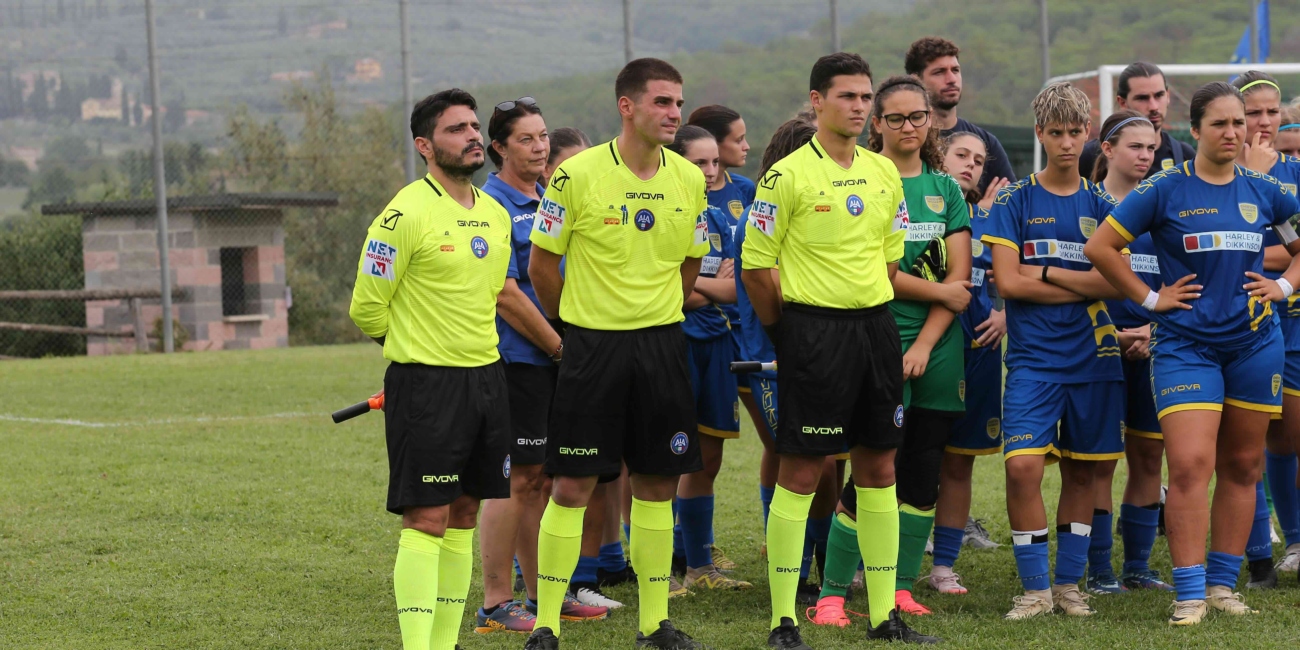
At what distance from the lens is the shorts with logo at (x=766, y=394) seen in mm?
5488

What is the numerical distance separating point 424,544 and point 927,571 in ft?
9.45

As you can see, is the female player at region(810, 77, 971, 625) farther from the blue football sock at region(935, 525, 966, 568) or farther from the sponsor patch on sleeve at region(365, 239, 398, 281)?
the sponsor patch on sleeve at region(365, 239, 398, 281)

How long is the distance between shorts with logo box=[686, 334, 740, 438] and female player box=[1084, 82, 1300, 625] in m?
1.61

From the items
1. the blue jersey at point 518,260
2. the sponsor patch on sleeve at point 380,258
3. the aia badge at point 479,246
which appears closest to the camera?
the sponsor patch on sleeve at point 380,258

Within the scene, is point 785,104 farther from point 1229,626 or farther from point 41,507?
point 1229,626

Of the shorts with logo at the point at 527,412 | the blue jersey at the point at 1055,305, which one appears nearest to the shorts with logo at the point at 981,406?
the blue jersey at the point at 1055,305

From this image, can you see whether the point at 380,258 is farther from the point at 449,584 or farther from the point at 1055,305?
the point at 1055,305

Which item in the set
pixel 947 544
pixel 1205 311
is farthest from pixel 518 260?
pixel 1205 311

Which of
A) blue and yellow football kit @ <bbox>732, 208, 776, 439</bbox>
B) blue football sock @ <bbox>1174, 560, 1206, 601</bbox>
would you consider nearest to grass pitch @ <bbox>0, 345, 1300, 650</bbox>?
blue football sock @ <bbox>1174, 560, 1206, 601</bbox>

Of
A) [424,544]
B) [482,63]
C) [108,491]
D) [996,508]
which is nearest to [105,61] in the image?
[482,63]

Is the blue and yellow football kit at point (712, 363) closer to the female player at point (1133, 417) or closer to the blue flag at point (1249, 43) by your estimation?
the female player at point (1133, 417)

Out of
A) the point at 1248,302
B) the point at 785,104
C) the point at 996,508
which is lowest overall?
the point at 996,508

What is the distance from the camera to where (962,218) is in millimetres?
5332

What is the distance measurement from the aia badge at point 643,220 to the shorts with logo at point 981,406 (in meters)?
1.69
